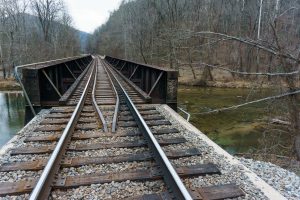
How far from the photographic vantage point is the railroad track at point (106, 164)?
2984 mm

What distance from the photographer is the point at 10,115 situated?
19203 mm

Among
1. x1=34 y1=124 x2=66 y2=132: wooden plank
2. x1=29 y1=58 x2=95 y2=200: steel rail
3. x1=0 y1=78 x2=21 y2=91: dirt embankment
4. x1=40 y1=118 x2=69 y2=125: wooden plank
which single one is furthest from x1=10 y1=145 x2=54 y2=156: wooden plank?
x1=0 y1=78 x2=21 y2=91: dirt embankment

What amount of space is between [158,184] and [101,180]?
694mm

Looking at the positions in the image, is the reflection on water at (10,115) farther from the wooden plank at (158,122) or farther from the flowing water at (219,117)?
the wooden plank at (158,122)

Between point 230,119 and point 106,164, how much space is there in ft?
40.9

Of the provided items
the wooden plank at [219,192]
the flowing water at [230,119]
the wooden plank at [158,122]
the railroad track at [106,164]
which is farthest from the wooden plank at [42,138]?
the flowing water at [230,119]

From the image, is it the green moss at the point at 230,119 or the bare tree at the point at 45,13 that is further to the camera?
the bare tree at the point at 45,13

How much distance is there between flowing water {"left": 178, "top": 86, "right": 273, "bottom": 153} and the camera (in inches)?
450

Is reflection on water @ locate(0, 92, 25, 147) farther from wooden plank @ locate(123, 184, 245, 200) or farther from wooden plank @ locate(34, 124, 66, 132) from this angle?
wooden plank @ locate(123, 184, 245, 200)

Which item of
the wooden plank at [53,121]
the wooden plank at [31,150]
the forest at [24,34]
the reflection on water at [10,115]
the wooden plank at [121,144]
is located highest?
the forest at [24,34]

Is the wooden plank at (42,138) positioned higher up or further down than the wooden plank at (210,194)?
higher up

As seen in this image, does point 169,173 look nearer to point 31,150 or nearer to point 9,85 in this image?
point 31,150

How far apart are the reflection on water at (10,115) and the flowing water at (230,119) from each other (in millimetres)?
10089

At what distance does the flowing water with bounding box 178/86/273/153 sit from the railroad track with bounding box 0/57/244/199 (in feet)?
9.47
